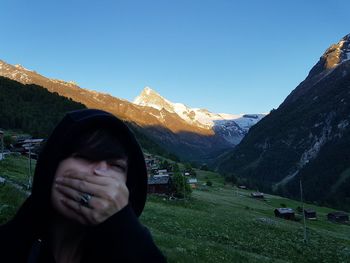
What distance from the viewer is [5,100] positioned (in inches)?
6865

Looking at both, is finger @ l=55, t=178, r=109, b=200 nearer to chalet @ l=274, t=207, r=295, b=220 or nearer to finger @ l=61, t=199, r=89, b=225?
finger @ l=61, t=199, r=89, b=225

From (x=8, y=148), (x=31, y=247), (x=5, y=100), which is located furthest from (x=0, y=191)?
(x=5, y=100)

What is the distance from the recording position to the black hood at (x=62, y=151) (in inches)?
81.9

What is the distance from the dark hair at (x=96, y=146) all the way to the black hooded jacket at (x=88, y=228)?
27 millimetres

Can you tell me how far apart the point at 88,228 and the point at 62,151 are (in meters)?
0.38

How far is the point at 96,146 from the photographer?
207 centimetres

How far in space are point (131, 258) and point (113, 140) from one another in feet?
2.03

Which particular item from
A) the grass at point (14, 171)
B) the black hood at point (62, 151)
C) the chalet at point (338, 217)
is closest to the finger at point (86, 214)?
the black hood at point (62, 151)

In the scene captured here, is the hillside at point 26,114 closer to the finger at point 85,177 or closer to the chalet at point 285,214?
the chalet at point 285,214

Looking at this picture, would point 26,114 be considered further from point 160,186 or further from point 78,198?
point 78,198

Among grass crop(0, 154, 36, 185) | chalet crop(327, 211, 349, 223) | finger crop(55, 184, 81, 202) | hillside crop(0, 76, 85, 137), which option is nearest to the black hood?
finger crop(55, 184, 81, 202)

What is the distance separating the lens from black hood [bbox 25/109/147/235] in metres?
2.08

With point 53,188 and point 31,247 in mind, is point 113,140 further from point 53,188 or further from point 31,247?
point 31,247

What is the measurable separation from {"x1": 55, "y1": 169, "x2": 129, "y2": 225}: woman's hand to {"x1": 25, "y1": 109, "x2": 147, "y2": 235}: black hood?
15 cm
